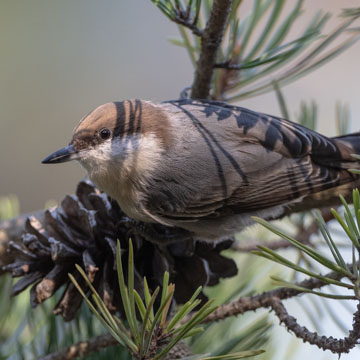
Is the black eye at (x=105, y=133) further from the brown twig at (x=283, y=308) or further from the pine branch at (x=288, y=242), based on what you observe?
the brown twig at (x=283, y=308)

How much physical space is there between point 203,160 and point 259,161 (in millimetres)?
147

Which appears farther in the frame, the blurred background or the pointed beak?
the blurred background

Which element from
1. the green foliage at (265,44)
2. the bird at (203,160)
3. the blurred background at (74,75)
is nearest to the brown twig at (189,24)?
the green foliage at (265,44)

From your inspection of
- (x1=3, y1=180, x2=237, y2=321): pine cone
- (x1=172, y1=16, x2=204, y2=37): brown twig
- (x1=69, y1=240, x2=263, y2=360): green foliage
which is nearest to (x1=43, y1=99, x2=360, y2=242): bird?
(x1=3, y1=180, x2=237, y2=321): pine cone

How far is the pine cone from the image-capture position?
1073 mm

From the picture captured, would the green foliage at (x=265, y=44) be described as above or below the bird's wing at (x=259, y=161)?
above

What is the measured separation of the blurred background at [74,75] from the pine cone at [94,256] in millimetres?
1675

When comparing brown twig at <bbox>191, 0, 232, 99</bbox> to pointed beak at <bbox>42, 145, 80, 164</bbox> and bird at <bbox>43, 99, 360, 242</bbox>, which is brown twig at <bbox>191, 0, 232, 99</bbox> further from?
pointed beak at <bbox>42, 145, 80, 164</bbox>

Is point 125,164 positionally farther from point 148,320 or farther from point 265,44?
point 148,320

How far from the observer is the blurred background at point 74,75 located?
2.92 meters

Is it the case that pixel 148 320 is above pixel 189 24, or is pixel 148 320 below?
below

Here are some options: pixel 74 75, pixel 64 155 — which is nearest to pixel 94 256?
pixel 64 155

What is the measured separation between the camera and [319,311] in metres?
1.28

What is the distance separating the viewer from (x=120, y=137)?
56.4 inches
